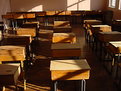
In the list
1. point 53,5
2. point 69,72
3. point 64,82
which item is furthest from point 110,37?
point 53,5

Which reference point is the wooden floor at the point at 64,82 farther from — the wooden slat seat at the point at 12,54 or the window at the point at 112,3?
the window at the point at 112,3

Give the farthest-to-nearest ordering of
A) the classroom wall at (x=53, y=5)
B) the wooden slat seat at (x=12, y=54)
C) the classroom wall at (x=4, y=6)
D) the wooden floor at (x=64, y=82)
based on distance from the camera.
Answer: the classroom wall at (x=53, y=5) < the classroom wall at (x=4, y=6) < the wooden floor at (x=64, y=82) < the wooden slat seat at (x=12, y=54)

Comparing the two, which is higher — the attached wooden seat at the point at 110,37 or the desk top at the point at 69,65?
the attached wooden seat at the point at 110,37

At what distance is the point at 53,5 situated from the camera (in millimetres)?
12305

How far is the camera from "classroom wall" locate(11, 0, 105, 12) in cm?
1223

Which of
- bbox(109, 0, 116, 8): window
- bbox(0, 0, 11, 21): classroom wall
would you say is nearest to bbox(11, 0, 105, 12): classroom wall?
bbox(0, 0, 11, 21): classroom wall

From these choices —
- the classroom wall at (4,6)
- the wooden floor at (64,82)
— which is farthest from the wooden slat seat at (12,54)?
the classroom wall at (4,6)

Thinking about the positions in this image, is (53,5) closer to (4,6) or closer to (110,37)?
(4,6)

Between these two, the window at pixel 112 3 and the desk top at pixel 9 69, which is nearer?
the desk top at pixel 9 69

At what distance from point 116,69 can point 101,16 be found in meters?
7.81

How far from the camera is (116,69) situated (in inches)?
161

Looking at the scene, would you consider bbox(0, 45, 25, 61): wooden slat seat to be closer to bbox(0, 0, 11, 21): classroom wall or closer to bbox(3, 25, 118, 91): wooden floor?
bbox(3, 25, 118, 91): wooden floor

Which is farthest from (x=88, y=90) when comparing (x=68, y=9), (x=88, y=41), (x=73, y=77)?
(x=68, y=9)

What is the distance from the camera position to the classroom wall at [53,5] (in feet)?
40.1
